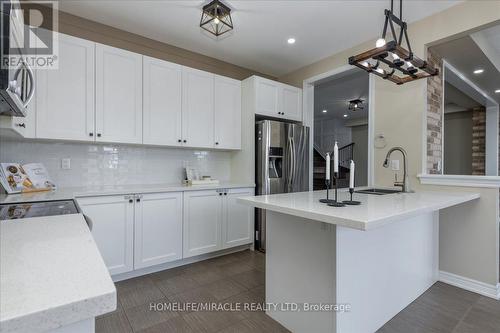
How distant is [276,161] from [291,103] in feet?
3.27

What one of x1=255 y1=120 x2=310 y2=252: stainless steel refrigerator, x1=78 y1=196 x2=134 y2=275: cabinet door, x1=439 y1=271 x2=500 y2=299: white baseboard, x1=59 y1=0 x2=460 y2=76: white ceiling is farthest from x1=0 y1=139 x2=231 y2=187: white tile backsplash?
x1=439 y1=271 x2=500 y2=299: white baseboard

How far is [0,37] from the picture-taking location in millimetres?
802

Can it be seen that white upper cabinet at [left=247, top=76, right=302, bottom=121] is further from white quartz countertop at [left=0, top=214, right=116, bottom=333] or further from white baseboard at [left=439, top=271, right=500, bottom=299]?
white quartz countertop at [left=0, top=214, right=116, bottom=333]

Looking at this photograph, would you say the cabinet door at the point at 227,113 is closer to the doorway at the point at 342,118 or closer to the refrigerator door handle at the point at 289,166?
the refrigerator door handle at the point at 289,166

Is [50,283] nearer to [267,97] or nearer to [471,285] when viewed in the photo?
[471,285]

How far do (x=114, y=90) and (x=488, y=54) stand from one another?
15.0 ft

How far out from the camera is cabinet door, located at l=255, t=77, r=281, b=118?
3.44 meters

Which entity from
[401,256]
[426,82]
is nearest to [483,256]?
[401,256]

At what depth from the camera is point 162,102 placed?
2920 mm

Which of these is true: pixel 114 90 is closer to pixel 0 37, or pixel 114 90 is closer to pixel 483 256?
pixel 0 37

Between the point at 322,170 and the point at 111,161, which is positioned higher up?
the point at 111,161

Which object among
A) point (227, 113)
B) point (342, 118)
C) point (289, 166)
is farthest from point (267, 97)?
point (342, 118)

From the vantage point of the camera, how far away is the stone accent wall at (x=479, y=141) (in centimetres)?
557

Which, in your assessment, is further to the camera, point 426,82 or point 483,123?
point 483,123
